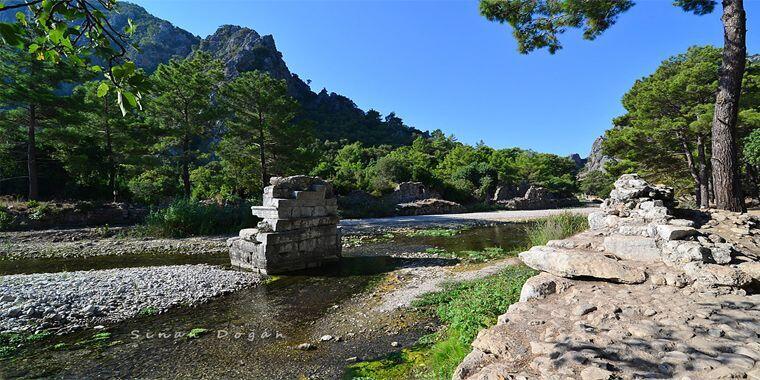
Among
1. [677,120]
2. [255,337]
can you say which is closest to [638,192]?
[255,337]

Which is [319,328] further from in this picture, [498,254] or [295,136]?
[295,136]

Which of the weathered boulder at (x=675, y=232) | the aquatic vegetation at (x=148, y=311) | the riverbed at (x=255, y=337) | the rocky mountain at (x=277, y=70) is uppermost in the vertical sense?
the rocky mountain at (x=277, y=70)

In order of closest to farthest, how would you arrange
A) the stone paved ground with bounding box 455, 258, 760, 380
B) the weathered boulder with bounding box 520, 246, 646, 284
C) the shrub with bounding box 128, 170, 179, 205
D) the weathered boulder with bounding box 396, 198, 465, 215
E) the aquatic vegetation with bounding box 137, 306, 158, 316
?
the stone paved ground with bounding box 455, 258, 760, 380, the weathered boulder with bounding box 520, 246, 646, 284, the aquatic vegetation with bounding box 137, 306, 158, 316, the shrub with bounding box 128, 170, 179, 205, the weathered boulder with bounding box 396, 198, 465, 215

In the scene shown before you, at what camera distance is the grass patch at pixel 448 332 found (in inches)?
126

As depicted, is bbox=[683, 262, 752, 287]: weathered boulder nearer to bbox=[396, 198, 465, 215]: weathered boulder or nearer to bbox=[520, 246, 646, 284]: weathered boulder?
bbox=[520, 246, 646, 284]: weathered boulder

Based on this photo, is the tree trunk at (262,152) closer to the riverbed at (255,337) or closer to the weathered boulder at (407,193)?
the weathered boulder at (407,193)

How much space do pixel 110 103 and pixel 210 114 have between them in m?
5.05

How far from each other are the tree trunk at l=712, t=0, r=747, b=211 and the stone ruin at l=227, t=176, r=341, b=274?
7654mm

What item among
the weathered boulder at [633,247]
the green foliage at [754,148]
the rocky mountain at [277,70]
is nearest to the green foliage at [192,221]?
the weathered boulder at [633,247]

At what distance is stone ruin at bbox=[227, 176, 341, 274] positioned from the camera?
7.50m

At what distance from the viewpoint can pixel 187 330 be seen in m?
4.41

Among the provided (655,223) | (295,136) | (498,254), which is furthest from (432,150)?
(655,223)

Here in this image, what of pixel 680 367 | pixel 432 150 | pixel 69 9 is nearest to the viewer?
pixel 69 9

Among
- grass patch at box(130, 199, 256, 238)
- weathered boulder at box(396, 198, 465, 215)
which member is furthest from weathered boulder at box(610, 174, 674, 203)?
weathered boulder at box(396, 198, 465, 215)
